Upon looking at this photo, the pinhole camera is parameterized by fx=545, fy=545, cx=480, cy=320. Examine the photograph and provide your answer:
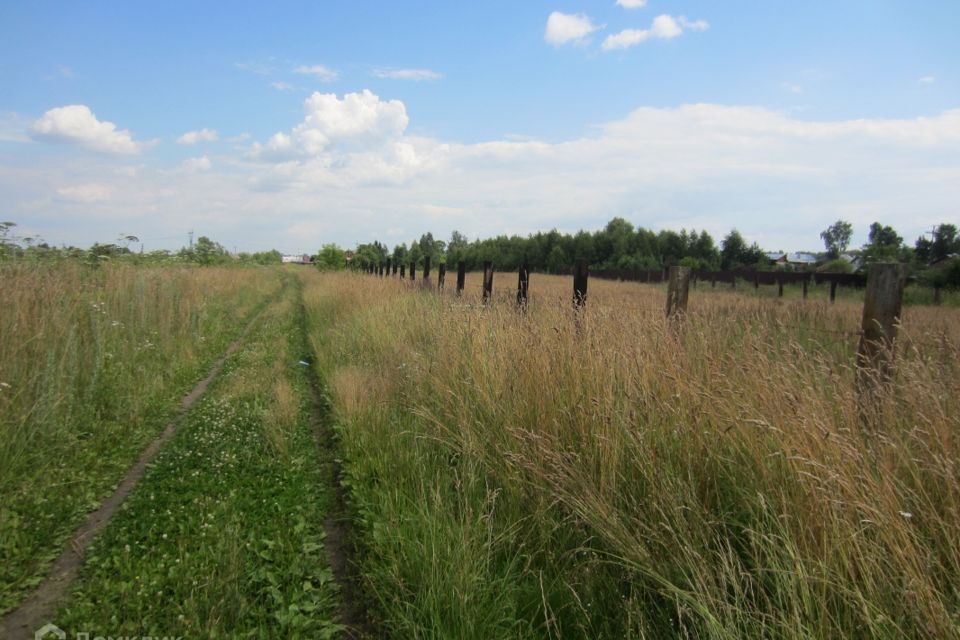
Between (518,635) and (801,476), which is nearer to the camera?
(801,476)

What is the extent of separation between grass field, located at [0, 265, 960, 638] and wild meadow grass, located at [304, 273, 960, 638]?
0.02 meters

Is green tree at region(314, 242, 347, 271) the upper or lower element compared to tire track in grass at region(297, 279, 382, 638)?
upper

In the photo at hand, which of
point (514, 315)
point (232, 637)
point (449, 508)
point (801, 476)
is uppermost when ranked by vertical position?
point (514, 315)

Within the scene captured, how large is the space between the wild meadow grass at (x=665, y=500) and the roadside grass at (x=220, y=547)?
16.2 inches

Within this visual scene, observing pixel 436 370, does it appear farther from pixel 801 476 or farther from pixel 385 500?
pixel 801 476

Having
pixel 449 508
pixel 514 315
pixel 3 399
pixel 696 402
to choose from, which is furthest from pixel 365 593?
pixel 3 399

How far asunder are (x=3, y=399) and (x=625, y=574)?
5335 mm

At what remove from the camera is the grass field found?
2176 millimetres

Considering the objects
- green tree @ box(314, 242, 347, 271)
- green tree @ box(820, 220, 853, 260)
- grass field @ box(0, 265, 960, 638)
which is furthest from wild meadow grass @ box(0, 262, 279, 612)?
green tree @ box(820, 220, 853, 260)

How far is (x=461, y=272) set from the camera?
44.1 ft

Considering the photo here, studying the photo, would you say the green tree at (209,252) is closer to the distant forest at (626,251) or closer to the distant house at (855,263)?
the distant forest at (626,251)

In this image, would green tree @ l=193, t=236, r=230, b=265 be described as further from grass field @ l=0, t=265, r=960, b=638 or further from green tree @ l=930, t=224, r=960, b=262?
green tree @ l=930, t=224, r=960, b=262

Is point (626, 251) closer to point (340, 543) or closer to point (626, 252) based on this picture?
point (626, 252)

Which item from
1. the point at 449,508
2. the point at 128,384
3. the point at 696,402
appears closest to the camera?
the point at 696,402
